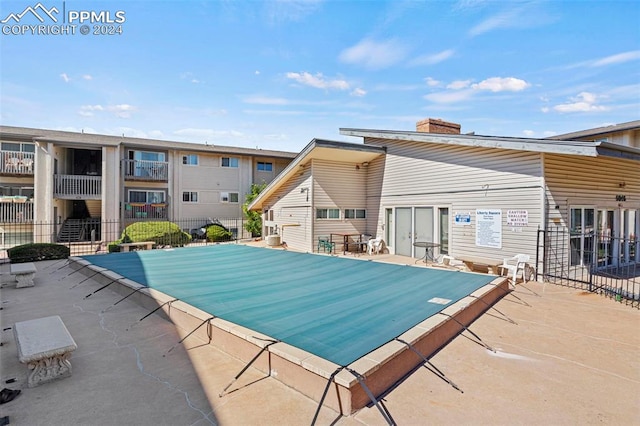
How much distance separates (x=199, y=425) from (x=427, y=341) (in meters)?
2.90

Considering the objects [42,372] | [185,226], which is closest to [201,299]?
[42,372]

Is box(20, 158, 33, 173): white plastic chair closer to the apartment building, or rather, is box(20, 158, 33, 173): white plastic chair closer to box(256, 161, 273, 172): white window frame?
A: the apartment building

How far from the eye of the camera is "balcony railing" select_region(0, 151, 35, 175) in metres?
17.1

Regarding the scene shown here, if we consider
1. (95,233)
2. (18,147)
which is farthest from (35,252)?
(18,147)

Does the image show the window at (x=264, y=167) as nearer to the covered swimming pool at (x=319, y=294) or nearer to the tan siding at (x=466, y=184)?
the tan siding at (x=466, y=184)

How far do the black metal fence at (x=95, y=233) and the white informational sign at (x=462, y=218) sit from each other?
43.4ft

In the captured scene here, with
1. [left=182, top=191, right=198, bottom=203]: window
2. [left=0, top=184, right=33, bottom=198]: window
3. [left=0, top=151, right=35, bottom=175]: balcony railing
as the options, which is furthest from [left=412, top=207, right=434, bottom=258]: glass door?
[left=0, top=184, right=33, bottom=198]: window

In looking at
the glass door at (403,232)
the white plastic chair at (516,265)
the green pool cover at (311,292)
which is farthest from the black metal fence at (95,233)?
the white plastic chair at (516,265)

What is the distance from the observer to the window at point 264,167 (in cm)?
2366

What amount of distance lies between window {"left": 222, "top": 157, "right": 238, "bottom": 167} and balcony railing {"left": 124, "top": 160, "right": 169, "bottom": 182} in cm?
365

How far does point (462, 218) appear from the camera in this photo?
10.9 m

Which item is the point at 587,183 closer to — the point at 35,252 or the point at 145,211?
the point at 35,252
